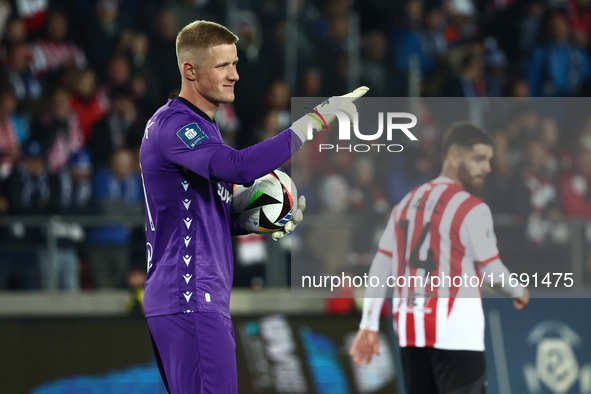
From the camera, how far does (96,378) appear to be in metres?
7.78

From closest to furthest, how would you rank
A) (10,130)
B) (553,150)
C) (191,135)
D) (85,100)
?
(191,135)
(553,150)
(10,130)
(85,100)

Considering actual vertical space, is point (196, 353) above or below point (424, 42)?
below

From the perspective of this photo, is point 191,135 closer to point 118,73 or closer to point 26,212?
point 26,212

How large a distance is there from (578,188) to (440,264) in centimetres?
148

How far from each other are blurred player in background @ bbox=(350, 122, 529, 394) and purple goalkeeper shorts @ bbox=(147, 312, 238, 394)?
1.50 meters

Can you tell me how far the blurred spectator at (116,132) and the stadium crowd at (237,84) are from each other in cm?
1

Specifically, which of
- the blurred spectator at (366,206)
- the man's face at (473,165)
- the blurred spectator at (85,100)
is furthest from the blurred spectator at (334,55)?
the man's face at (473,165)

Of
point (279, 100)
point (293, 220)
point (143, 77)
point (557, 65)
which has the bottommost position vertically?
point (293, 220)

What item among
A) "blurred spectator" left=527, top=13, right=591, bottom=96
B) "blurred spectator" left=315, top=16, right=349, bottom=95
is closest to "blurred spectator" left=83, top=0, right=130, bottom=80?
"blurred spectator" left=315, top=16, right=349, bottom=95

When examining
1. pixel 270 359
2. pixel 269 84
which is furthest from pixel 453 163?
pixel 269 84

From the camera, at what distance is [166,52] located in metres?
9.62

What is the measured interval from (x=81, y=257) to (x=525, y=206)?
4.25 metres

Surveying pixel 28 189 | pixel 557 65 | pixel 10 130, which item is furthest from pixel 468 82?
pixel 10 130

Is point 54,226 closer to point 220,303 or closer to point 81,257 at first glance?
point 81,257
